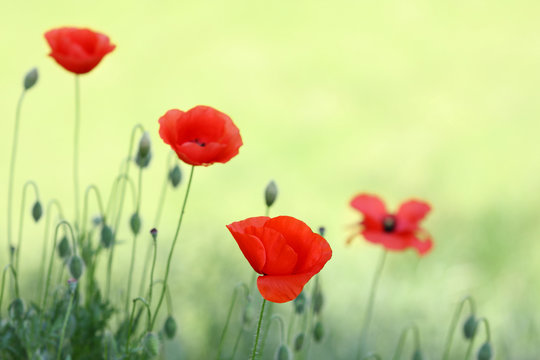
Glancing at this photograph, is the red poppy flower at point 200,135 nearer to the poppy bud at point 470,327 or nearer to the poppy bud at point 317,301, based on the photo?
the poppy bud at point 317,301

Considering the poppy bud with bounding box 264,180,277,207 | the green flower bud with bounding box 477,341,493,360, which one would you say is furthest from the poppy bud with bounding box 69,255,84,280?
the green flower bud with bounding box 477,341,493,360

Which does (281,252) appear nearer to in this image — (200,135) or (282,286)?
(282,286)

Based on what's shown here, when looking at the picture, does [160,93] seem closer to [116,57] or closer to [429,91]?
[116,57]

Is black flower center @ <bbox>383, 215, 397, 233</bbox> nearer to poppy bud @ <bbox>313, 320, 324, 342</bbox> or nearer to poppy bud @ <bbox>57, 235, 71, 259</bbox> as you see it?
poppy bud @ <bbox>313, 320, 324, 342</bbox>

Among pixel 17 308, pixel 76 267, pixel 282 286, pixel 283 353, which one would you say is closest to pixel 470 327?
pixel 283 353

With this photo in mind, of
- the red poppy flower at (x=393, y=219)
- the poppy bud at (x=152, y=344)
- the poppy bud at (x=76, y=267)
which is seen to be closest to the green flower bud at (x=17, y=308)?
the poppy bud at (x=76, y=267)
